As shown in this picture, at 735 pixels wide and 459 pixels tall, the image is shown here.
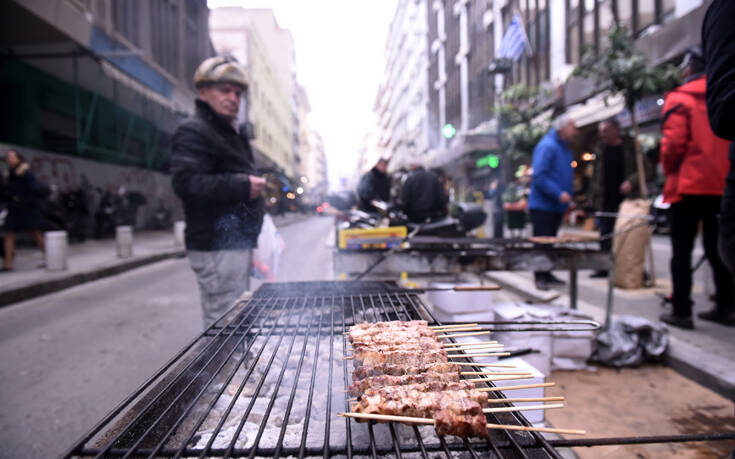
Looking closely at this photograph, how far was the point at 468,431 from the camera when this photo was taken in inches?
42.6

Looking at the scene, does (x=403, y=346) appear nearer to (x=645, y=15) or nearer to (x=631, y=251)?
(x=631, y=251)

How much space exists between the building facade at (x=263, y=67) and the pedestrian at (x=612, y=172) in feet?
56.1

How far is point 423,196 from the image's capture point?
6.98 m

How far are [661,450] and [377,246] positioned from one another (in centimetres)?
236

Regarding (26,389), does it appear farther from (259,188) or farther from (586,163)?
(586,163)

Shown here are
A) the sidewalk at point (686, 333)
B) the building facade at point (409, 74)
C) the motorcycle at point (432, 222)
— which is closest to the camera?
the sidewalk at point (686, 333)

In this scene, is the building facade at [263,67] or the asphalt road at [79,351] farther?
the building facade at [263,67]

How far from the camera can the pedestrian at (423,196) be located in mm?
6980

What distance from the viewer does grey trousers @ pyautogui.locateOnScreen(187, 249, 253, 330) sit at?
301 centimetres

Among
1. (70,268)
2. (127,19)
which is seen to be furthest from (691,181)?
(127,19)

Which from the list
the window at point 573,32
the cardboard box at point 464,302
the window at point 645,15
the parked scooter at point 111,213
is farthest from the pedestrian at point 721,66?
the parked scooter at point 111,213

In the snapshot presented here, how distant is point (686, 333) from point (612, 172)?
11.9 ft

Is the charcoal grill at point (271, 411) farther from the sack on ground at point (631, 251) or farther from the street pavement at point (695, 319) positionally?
the sack on ground at point (631, 251)

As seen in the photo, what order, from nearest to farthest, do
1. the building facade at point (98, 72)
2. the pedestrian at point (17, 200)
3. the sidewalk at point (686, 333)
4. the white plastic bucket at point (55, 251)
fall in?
the sidewalk at point (686, 333), the white plastic bucket at point (55, 251), the pedestrian at point (17, 200), the building facade at point (98, 72)
